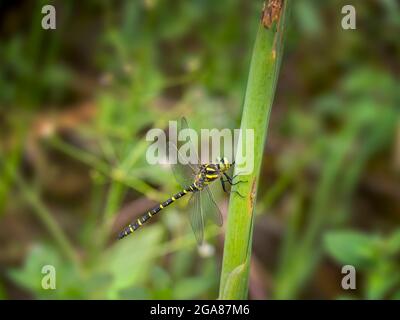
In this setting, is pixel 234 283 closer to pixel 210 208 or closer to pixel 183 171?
pixel 210 208

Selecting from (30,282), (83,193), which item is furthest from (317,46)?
(30,282)

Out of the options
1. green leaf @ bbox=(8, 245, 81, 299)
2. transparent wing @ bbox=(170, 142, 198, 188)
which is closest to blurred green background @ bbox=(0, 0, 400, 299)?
green leaf @ bbox=(8, 245, 81, 299)

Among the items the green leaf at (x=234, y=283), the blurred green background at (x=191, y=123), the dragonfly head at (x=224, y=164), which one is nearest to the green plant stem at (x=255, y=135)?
the green leaf at (x=234, y=283)

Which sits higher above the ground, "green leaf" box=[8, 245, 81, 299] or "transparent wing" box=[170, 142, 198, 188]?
"transparent wing" box=[170, 142, 198, 188]

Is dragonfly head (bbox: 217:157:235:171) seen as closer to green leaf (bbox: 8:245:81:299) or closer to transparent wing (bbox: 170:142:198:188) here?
transparent wing (bbox: 170:142:198:188)

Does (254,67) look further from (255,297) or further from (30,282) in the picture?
(255,297)

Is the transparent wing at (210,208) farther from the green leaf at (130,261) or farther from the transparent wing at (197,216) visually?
the green leaf at (130,261)
